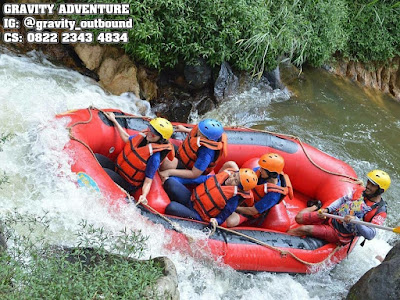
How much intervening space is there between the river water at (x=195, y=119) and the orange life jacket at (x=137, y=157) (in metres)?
0.41

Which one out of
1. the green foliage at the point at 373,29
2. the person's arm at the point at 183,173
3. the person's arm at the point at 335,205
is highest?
the green foliage at the point at 373,29

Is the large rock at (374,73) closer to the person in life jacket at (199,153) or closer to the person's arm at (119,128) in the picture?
the person in life jacket at (199,153)

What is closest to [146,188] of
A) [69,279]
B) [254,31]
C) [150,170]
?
[150,170]

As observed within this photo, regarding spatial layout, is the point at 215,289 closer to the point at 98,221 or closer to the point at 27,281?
the point at 98,221

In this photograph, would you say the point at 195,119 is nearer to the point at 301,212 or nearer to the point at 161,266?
the point at 301,212

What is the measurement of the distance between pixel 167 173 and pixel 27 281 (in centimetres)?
Result: 206

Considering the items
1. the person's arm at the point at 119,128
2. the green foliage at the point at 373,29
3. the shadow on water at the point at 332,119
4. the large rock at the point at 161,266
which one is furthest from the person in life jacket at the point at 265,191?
the green foliage at the point at 373,29

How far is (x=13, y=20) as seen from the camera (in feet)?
18.5

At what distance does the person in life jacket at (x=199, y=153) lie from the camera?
162 inches

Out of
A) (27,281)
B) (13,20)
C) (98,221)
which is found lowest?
(98,221)

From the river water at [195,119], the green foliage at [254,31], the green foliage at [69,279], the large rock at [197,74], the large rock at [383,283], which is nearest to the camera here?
the green foliage at [69,279]

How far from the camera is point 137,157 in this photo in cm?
385

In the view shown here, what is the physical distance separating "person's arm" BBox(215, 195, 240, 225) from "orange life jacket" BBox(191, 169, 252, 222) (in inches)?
1.6

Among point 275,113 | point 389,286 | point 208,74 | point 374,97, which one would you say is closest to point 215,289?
point 389,286
